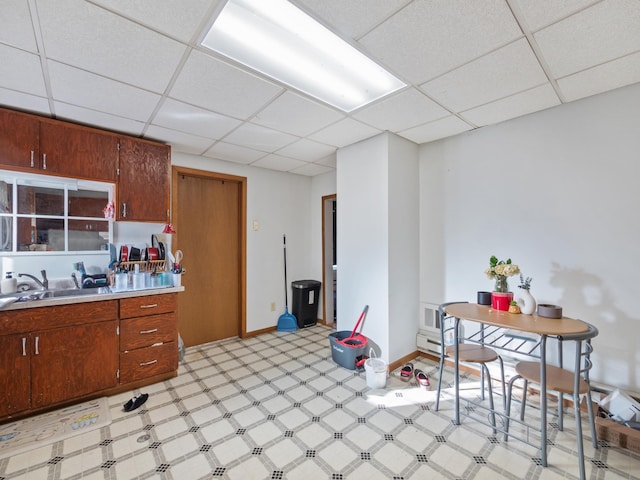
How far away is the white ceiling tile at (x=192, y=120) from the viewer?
2.28 meters

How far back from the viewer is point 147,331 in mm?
2623

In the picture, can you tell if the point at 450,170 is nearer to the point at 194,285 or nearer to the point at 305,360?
the point at 305,360

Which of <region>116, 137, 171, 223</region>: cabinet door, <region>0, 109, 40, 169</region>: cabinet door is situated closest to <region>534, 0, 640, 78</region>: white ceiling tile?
<region>116, 137, 171, 223</region>: cabinet door

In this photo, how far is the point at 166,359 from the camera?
273 centimetres

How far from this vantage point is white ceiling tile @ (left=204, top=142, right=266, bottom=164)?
3.22 meters

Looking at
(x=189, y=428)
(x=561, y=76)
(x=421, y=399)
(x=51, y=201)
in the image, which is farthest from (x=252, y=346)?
(x=561, y=76)

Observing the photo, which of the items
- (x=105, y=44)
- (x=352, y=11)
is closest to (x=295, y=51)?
(x=352, y=11)

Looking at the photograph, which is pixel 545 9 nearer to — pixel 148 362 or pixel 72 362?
pixel 148 362

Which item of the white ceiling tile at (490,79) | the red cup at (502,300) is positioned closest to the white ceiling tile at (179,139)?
the white ceiling tile at (490,79)

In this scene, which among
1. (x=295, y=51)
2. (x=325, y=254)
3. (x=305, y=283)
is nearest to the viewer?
(x=295, y=51)

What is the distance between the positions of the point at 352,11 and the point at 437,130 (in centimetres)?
179

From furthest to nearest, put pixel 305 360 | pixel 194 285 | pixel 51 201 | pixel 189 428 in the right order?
1. pixel 194 285
2. pixel 305 360
3. pixel 51 201
4. pixel 189 428

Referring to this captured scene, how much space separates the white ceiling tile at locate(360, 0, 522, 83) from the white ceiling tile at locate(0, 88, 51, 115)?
2439 millimetres

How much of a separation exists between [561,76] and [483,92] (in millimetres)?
462
